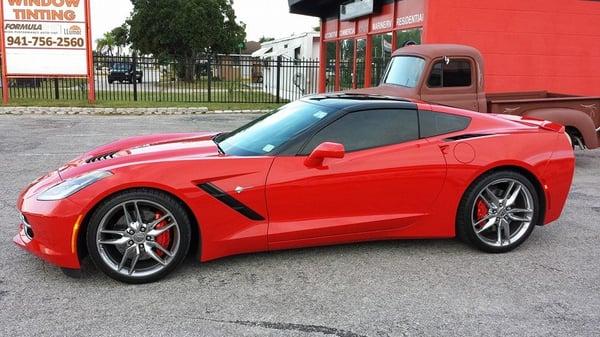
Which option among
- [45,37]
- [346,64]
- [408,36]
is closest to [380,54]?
[408,36]

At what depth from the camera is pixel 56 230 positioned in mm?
3676

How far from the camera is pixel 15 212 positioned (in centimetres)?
559

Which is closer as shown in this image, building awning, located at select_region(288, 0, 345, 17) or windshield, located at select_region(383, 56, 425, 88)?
windshield, located at select_region(383, 56, 425, 88)

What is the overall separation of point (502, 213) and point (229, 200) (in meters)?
2.35

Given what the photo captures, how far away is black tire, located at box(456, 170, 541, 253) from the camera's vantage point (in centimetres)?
458

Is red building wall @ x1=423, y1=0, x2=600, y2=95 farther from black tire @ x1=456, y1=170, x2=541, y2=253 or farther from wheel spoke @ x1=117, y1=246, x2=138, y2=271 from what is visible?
wheel spoke @ x1=117, y1=246, x2=138, y2=271

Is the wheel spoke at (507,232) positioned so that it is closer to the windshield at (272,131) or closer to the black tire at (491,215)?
the black tire at (491,215)

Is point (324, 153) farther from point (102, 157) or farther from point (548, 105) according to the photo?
point (548, 105)

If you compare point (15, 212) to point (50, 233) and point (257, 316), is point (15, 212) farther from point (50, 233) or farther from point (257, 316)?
point (257, 316)

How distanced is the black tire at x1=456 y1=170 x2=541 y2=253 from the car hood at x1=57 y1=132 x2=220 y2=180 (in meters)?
2.11

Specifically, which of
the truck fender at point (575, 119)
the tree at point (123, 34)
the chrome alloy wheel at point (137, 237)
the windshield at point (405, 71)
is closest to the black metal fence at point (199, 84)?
the windshield at point (405, 71)

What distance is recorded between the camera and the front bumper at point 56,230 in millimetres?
3668

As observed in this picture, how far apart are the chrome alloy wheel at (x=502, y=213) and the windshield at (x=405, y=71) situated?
13.8 ft

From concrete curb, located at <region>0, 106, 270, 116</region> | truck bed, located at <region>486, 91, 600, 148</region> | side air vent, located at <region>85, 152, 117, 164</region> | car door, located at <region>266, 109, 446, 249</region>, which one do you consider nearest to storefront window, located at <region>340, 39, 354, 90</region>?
concrete curb, located at <region>0, 106, 270, 116</region>
